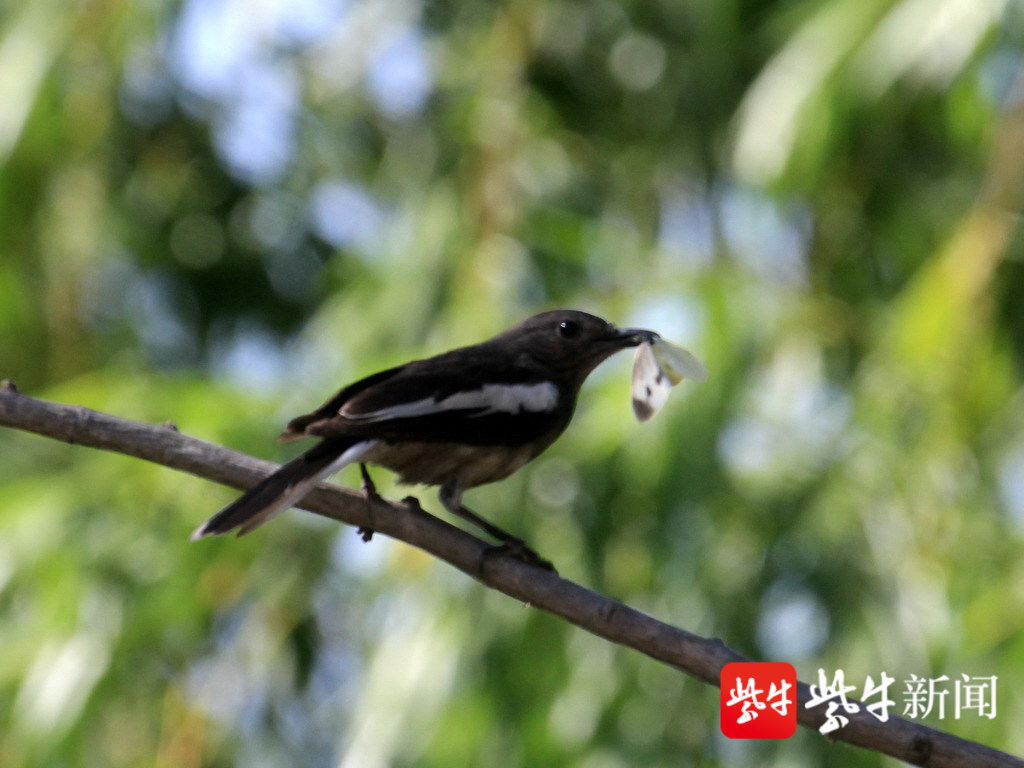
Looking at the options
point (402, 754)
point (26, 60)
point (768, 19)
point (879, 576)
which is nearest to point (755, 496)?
point (879, 576)

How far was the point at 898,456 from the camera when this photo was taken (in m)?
A: 5.39

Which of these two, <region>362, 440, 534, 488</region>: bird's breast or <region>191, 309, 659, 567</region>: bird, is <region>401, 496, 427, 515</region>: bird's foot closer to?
<region>191, 309, 659, 567</region>: bird

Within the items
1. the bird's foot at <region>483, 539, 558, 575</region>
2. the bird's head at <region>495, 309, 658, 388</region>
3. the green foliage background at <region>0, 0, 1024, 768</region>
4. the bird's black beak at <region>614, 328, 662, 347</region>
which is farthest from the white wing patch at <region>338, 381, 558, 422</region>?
the green foliage background at <region>0, 0, 1024, 768</region>

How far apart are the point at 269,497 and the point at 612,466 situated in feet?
8.61

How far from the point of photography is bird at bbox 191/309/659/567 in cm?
318

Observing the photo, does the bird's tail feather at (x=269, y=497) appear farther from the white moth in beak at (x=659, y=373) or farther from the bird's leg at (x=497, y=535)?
the white moth in beak at (x=659, y=373)

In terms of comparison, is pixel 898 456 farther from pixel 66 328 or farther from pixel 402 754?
pixel 66 328

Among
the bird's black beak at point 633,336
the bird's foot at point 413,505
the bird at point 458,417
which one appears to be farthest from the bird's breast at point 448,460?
the bird's black beak at point 633,336

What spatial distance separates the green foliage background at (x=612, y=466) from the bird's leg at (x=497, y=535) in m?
1.35

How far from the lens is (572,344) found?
166 inches

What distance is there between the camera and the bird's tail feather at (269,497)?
296cm

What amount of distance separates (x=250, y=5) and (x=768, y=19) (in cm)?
275

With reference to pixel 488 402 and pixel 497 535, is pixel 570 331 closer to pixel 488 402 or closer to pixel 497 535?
pixel 488 402

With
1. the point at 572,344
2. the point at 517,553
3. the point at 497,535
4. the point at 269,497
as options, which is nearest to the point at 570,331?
the point at 572,344
